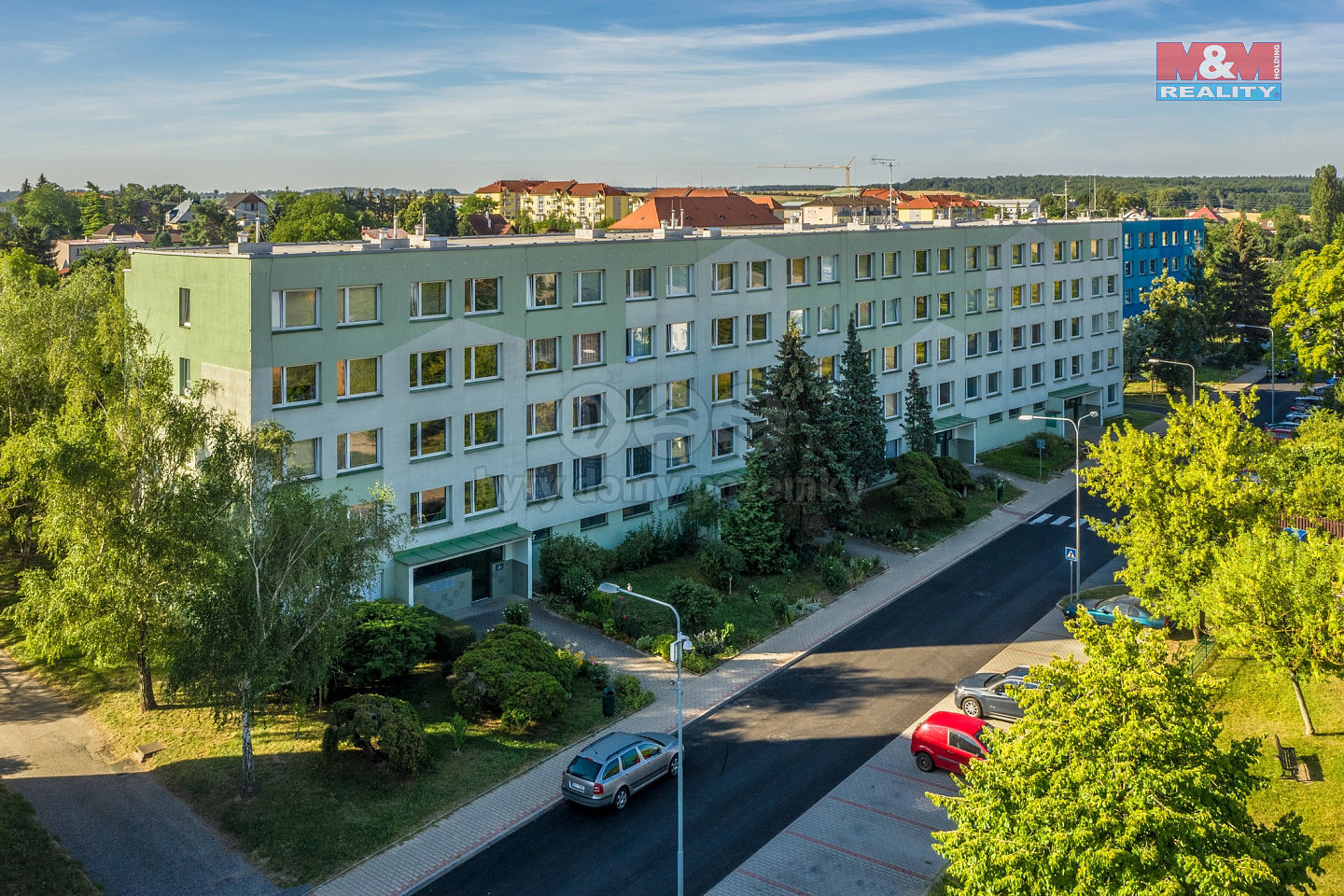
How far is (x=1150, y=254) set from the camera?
82625 mm

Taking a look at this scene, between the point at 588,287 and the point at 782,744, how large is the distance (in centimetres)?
1901

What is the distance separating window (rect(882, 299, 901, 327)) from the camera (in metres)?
51.8

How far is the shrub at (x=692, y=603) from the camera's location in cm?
3350

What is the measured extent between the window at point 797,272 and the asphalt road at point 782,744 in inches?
562

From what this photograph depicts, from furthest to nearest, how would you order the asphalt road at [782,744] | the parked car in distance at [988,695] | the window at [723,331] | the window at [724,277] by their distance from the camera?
1. the window at [723,331]
2. the window at [724,277]
3. the parked car in distance at [988,695]
4. the asphalt road at [782,744]

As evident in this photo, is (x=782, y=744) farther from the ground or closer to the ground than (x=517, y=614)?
closer to the ground

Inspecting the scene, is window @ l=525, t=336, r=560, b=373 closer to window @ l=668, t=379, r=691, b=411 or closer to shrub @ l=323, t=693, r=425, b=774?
window @ l=668, t=379, r=691, b=411

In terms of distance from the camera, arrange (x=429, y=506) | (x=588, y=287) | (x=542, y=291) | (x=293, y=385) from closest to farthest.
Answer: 1. (x=293, y=385)
2. (x=429, y=506)
3. (x=542, y=291)
4. (x=588, y=287)

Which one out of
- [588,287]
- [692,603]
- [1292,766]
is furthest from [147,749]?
[1292,766]

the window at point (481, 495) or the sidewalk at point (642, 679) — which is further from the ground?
the window at point (481, 495)

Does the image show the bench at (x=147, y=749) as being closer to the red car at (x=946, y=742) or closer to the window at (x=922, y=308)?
the red car at (x=946, y=742)

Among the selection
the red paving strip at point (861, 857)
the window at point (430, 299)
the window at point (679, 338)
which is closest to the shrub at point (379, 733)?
the red paving strip at point (861, 857)

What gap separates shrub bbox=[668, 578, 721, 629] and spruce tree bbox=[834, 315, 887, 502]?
11.7 m

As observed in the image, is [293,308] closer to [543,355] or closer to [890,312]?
[543,355]
